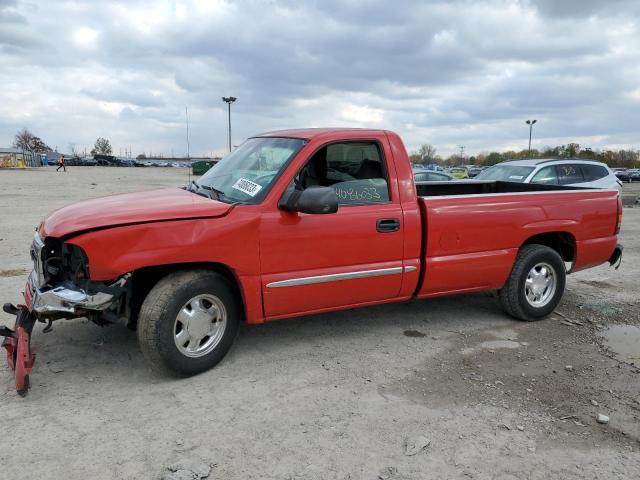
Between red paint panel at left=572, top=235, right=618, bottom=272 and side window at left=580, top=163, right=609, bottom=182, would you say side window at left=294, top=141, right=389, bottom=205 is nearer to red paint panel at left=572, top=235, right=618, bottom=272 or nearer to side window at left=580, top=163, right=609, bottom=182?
red paint panel at left=572, top=235, right=618, bottom=272

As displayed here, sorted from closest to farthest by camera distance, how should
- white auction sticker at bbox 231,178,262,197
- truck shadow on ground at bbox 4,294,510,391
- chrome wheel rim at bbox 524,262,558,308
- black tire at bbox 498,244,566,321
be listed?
truck shadow on ground at bbox 4,294,510,391
white auction sticker at bbox 231,178,262,197
black tire at bbox 498,244,566,321
chrome wheel rim at bbox 524,262,558,308

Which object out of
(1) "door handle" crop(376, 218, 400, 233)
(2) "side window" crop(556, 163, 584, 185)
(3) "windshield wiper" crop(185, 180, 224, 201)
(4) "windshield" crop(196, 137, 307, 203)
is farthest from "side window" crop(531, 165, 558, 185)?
(3) "windshield wiper" crop(185, 180, 224, 201)

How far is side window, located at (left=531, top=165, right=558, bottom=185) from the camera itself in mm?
11148

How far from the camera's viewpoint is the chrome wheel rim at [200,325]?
3930mm

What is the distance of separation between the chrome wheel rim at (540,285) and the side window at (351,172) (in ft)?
6.55

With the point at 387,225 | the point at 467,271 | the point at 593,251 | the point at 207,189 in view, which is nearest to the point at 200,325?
the point at 207,189

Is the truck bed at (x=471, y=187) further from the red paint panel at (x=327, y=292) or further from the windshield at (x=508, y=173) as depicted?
the windshield at (x=508, y=173)

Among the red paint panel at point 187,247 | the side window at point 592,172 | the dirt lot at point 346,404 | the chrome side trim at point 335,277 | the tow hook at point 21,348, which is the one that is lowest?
the dirt lot at point 346,404

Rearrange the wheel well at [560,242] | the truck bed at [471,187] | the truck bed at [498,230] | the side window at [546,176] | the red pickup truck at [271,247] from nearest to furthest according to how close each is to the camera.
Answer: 1. the red pickup truck at [271,247]
2. the truck bed at [498,230]
3. the wheel well at [560,242]
4. the truck bed at [471,187]
5. the side window at [546,176]

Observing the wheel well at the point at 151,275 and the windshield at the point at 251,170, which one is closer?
the wheel well at the point at 151,275

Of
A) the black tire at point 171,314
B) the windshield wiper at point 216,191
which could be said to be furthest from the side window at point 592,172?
the black tire at point 171,314

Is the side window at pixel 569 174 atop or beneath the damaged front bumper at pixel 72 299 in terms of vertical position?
atop

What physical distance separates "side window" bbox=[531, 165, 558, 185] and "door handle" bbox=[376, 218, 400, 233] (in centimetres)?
759

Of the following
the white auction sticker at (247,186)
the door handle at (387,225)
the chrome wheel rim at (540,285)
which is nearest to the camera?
the white auction sticker at (247,186)
